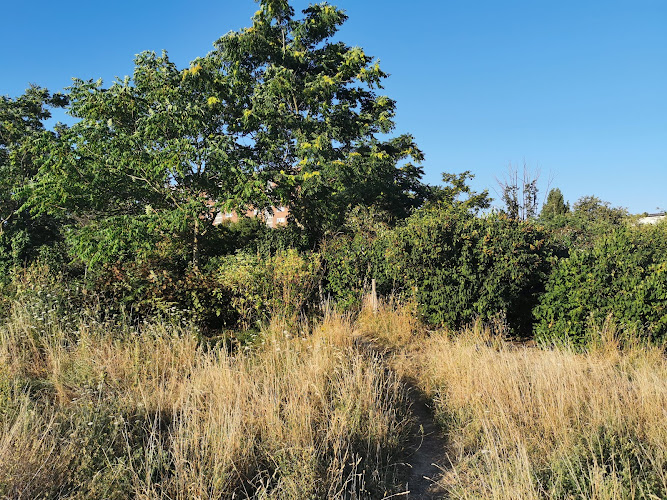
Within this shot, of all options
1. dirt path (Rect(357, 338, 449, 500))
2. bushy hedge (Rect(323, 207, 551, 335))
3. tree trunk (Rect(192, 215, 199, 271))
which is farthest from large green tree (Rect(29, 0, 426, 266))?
dirt path (Rect(357, 338, 449, 500))

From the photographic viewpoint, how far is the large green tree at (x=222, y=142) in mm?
8477

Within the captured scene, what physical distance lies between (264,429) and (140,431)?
2.85 feet

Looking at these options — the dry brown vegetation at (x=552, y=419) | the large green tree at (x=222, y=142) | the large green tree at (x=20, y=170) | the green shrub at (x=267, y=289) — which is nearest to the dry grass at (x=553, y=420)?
the dry brown vegetation at (x=552, y=419)

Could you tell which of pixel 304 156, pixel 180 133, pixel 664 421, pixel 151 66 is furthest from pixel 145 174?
pixel 664 421

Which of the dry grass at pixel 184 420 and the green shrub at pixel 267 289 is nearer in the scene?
the dry grass at pixel 184 420

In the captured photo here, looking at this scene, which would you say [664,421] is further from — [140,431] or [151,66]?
[151,66]

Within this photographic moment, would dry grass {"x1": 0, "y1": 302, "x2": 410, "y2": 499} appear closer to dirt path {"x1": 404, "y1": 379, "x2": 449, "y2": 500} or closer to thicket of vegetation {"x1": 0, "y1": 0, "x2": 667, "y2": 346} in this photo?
dirt path {"x1": 404, "y1": 379, "x2": 449, "y2": 500}

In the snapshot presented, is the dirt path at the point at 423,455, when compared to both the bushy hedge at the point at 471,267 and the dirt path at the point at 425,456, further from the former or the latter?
the bushy hedge at the point at 471,267

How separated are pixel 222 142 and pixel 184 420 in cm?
662

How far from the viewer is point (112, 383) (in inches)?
151

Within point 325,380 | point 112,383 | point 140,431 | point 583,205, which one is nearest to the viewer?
point 140,431

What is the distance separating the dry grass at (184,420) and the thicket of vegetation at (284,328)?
Answer: 2 centimetres

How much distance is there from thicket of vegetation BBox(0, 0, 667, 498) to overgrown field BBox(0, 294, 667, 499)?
24 mm

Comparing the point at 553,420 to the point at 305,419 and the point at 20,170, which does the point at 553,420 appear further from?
the point at 20,170
